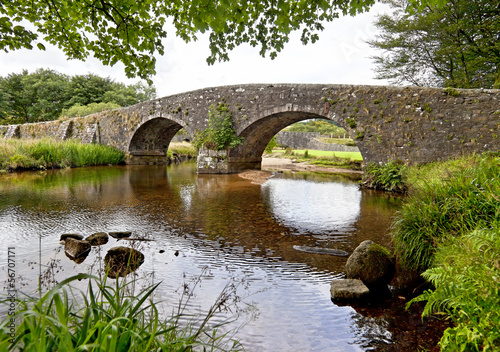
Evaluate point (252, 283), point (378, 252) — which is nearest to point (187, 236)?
point (252, 283)

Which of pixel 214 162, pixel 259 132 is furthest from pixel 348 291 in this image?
pixel 259 132

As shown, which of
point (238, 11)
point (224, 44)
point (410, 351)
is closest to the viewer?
point (410, 351)

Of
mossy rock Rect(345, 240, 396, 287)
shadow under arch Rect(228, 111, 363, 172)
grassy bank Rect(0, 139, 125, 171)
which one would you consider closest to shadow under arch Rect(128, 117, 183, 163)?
grassy bank Rect(0, 139, 125, 171)

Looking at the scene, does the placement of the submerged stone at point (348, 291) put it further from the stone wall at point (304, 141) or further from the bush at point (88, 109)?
the bush at point (88, 109)

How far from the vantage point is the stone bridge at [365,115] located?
9.16 m

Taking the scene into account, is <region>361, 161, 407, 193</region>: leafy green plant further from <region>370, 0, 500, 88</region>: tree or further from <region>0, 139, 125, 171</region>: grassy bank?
<region>0, 139, 125, 171</region>: grassy bank

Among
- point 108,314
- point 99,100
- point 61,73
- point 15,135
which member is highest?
point 61,73

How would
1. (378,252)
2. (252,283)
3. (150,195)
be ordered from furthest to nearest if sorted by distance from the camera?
(150,195), (378,252), (252,283)

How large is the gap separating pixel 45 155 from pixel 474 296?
53.8ft

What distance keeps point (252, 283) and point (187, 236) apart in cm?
188

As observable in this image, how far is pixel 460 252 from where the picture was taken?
2.49m

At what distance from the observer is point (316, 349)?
2232 millimetres

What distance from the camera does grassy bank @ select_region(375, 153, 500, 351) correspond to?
172cm

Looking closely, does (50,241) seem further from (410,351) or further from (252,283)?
(410,351)
